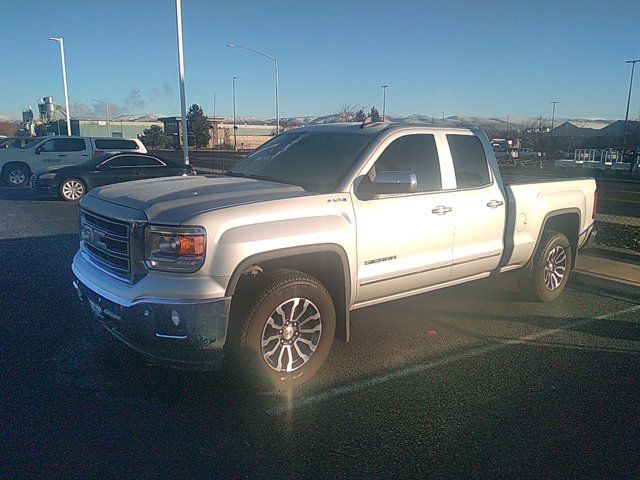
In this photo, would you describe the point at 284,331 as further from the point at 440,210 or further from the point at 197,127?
the point at 197,127

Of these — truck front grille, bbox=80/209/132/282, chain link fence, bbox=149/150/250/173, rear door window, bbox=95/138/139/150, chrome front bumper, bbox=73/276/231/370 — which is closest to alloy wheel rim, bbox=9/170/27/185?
rear door window, bbox=95/138/139/150

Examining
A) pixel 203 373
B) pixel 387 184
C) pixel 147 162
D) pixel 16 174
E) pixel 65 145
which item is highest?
pixel 387 184

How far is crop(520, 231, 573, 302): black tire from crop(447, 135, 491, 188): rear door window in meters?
1.29

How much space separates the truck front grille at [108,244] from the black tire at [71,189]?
12.3m

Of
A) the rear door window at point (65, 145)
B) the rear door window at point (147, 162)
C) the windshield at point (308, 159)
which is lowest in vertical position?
the rear door window at point (147, 162)

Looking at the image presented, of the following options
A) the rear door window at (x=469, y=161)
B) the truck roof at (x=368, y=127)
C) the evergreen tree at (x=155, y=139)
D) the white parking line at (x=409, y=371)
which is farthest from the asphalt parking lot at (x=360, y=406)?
the evergreen tree at (x=155, y=139)

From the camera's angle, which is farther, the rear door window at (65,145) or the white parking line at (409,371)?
the rear door window at (65,145)

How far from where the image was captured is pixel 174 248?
11.8 feet

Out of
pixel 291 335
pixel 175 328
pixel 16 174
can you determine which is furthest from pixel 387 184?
pixel 16 174

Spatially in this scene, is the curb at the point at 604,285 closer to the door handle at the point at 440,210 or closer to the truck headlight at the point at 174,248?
the door handle at the point at 440,210

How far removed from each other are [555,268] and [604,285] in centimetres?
125

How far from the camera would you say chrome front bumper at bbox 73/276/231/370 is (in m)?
3.54

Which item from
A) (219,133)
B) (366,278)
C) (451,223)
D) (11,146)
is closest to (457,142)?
(451,223)

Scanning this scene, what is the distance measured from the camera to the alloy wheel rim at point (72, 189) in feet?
51.1
